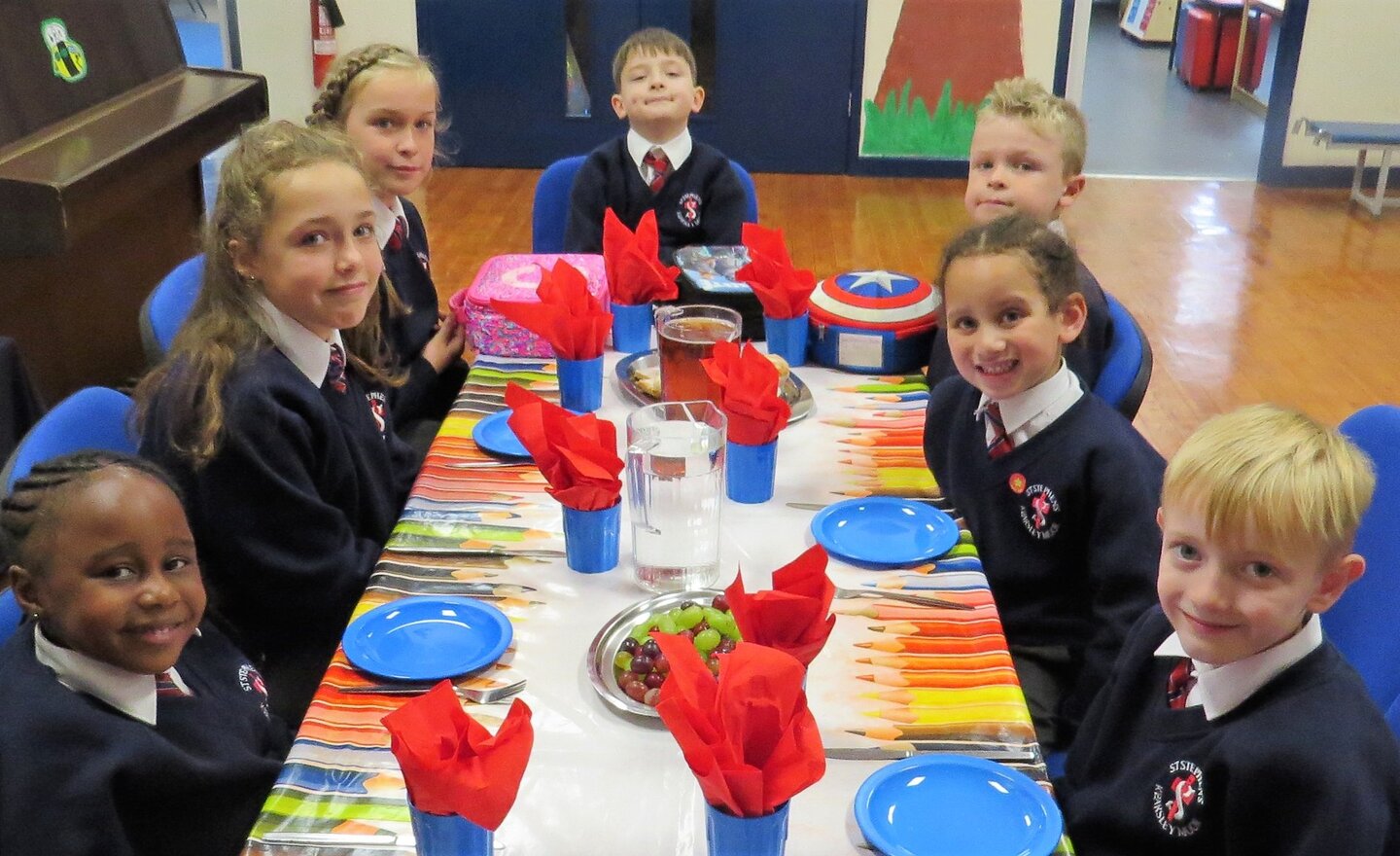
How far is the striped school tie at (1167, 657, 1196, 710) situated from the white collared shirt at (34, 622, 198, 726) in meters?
1.07

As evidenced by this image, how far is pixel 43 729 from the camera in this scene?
122 cm

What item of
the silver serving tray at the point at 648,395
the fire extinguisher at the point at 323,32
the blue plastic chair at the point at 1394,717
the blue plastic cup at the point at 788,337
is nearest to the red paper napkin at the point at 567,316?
the silver serving tray at the point at 648,395

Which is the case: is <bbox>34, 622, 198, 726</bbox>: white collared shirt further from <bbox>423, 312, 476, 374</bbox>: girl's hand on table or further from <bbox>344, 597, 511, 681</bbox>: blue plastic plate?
<bbox>423, 312, 476, 374</bbox>: girl's hand on table

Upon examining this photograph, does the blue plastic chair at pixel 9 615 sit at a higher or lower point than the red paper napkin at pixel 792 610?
lower

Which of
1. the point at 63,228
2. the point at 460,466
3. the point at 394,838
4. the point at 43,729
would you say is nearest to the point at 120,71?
the point at 63,228

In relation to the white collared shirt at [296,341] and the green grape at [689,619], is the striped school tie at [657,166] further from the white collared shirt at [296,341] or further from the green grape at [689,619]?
the green grape at [689,619]

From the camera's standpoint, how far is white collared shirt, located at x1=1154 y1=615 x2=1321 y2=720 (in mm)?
1244

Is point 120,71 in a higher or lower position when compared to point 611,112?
higher

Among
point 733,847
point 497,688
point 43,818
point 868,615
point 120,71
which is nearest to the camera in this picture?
point 733,847

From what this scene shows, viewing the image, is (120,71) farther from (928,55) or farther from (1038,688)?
(928,55)

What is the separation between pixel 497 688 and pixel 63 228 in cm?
180

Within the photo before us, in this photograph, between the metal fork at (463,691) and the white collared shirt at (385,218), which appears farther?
the white collared shirt at (385,218)

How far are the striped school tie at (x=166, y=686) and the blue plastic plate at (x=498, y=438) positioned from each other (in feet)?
1.96

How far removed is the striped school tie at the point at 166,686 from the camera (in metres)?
1.36
